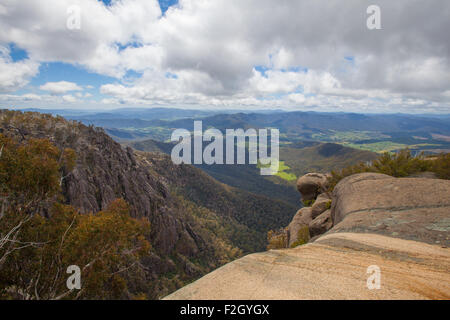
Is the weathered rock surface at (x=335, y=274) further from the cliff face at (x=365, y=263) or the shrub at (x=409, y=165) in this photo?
the shrub at (x=409, y=165)

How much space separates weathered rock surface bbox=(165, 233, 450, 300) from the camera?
17.1 ft

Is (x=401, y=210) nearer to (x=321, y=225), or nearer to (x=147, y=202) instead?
(x=321, y=225)

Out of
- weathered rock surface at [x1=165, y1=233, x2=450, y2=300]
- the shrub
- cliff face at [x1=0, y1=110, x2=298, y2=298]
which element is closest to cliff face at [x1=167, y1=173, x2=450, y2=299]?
Result: weathered rock surface at [x1=165, y1=233, x2=450, y2=300]

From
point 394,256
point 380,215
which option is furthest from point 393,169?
point 394,256

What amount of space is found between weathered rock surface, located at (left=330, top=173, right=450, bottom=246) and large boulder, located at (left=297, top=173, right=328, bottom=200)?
1664 cm

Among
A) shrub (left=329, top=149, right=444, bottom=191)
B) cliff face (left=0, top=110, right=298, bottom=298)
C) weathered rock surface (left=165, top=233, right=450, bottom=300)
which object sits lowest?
cliff face (left=0, top=110, right=298, bottom=298)

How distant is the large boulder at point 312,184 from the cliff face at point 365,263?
19.0 meters

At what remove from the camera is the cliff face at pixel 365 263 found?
5316 mm

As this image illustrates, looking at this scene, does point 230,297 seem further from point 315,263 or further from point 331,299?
point 315,263

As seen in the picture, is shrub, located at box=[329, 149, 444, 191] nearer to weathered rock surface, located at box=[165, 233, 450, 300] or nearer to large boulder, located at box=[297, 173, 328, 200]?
large boulder, located at box=[297, 173, 328, 200]

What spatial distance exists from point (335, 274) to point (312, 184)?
88.7ft

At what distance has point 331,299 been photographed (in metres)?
4.96

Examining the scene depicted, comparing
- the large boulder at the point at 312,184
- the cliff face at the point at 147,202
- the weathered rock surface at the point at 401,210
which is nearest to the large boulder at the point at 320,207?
the large boulder at the point at 312,184

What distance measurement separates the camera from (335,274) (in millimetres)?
6094
